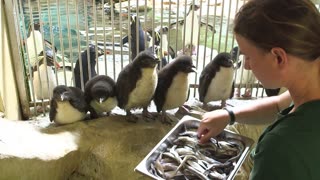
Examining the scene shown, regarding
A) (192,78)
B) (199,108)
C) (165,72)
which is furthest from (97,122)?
(192,78)

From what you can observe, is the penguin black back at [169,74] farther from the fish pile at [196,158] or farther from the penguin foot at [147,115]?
the fish pile at [196,158]

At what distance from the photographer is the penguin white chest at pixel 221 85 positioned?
224cm

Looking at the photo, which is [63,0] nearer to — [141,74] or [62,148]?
[141,74]

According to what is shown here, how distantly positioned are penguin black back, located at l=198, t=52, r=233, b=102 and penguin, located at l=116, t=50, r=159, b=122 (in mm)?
355

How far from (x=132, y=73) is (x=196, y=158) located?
0.86m

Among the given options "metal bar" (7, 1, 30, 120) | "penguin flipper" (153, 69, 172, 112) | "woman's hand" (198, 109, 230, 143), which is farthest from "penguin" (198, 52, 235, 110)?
"metal bar" (7, 1, 30, 120)

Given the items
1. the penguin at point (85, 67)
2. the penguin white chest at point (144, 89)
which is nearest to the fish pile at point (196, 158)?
the penguin white chest at point (144, 89)

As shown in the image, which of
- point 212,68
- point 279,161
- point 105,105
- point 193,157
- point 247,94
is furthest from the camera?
point 247,94

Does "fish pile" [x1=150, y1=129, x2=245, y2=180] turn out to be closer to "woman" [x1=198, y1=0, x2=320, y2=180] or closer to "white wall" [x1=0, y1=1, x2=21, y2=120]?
"woman" [x1=198, y1=0, x2=320, y2=180]

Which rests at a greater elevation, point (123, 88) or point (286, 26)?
point (286, 26)

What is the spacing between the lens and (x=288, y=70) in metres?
0.86

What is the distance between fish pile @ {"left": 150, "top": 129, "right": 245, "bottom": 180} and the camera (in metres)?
1.22

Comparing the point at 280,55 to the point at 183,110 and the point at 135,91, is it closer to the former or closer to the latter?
the point at 135,91

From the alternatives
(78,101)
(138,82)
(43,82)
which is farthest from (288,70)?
(43,82)
